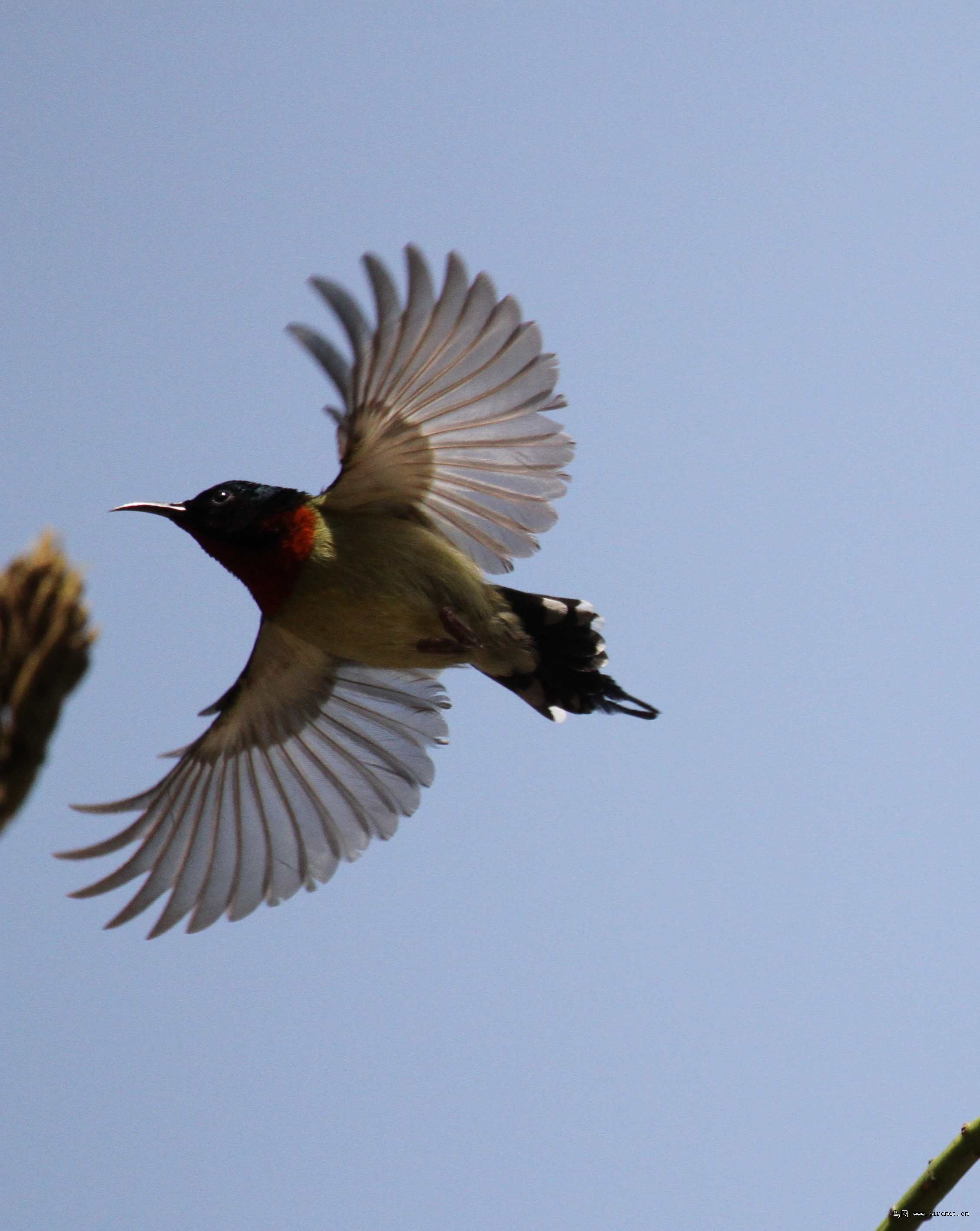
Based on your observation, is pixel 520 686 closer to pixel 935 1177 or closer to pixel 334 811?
pixel 334 811

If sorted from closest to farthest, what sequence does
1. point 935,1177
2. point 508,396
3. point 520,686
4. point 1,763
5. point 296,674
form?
point 1,763
point 935,1177
point 508,396
point 520,686
point 296,674

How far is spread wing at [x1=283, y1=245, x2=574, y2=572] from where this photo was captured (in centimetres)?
491

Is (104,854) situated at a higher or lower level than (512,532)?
lower

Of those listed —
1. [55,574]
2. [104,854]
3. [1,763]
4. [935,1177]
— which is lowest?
[104,854]

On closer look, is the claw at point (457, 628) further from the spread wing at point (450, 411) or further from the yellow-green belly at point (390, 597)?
the spread wing at point (450, 411)

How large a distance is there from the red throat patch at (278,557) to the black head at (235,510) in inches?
1.0

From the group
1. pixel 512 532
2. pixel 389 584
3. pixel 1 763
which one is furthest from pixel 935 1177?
pixel 512 532

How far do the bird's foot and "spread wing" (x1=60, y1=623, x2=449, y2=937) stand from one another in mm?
403

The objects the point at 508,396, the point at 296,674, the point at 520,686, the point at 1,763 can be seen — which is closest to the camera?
the point at 1,763

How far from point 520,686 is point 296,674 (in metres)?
1.11

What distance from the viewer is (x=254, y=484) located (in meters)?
5.65

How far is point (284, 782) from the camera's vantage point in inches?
253

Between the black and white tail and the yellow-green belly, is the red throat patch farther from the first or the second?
the black and white tail

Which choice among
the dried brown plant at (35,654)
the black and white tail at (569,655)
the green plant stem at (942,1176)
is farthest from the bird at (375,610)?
the green plant stem at (942,1176)
